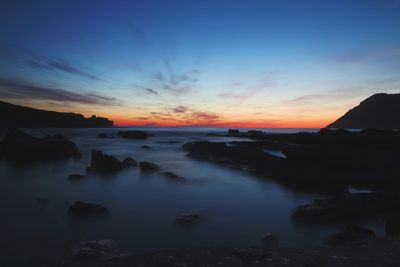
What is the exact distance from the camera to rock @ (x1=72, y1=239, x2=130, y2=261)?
6781 millimetres

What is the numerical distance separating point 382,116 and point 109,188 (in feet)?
563

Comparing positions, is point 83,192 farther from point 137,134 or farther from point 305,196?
point 137,134

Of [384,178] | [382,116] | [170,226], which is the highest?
[382,116]

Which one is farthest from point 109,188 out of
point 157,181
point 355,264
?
point 355,264

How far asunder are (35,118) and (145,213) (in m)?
160

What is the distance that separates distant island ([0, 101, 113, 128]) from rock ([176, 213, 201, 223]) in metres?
129

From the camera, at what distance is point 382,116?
487ft

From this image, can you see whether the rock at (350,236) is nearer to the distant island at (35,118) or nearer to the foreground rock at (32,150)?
the foreground rock at (32,150)

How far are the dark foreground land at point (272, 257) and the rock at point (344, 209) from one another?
4350 millimetres

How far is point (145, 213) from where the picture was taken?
11.5 m

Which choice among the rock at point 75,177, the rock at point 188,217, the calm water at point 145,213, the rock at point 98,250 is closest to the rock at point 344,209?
the calm water at point 145,213

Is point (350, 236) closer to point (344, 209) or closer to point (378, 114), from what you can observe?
point (344, 209)

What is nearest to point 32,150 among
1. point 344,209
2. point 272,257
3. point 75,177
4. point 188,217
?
point 75,177

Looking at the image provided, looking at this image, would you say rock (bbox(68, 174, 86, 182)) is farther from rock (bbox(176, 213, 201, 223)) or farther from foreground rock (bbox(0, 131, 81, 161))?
foreground rock (bbox(0, 131, 81, 161))
